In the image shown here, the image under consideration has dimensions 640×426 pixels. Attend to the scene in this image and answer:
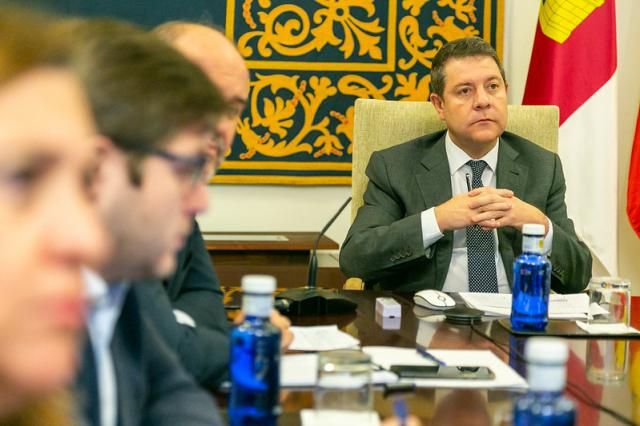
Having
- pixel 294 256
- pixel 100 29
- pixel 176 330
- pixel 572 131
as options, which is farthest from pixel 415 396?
pixel 572 131

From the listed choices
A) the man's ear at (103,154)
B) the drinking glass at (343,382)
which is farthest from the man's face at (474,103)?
the man's ear at (103,154)

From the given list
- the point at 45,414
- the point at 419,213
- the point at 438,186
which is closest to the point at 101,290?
the point at 45,414

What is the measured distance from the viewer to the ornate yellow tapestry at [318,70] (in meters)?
4.12

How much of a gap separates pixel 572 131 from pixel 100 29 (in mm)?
3151

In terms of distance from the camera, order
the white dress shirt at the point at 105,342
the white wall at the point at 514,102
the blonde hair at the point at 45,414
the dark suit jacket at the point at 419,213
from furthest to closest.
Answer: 1. the white wall at the point at 514,102
2. the dark suit jacket at the point at 419,213
3. the white dress shirt at the point at 105,342
4. the blonde hair at the point at 45,414

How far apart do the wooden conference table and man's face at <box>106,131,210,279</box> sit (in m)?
0.47

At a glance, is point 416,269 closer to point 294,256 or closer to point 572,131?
point 294,256

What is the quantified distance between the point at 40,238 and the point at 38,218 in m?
0.02

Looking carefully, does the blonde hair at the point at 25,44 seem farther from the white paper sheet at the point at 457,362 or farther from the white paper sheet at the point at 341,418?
the white paper sheet at the point at 457,362

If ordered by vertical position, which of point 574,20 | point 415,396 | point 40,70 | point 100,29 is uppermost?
point 574,20

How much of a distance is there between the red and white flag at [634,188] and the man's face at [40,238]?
371 cm

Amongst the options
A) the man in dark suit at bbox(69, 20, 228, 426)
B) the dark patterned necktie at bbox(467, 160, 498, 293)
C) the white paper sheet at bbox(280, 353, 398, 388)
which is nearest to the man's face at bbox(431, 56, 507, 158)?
the dark patterned necktie at bbox(467, 160, 498, 293)

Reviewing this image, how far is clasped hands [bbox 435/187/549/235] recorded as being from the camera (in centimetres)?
→ 283

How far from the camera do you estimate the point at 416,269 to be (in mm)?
2998
